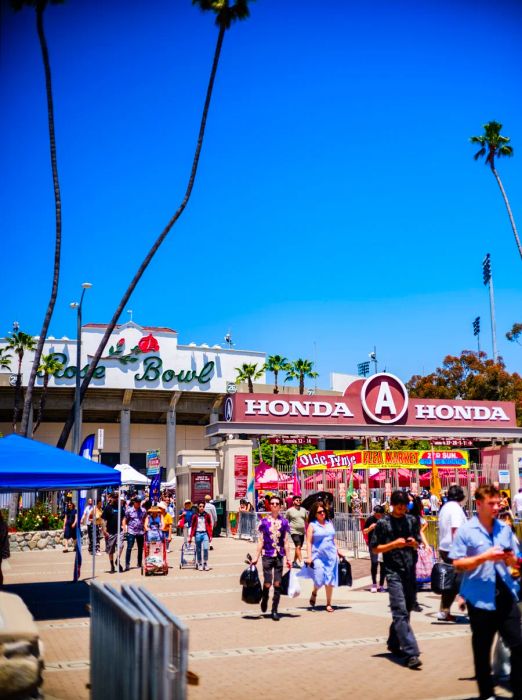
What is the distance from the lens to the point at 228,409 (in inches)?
1572

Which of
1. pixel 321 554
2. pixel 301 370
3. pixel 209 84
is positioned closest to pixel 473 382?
pixel 301 370

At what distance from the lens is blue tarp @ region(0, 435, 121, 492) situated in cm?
1202

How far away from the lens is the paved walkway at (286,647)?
7.30 meters

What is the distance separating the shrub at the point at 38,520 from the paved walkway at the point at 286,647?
1063 centimetres

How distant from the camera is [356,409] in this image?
42.2 m

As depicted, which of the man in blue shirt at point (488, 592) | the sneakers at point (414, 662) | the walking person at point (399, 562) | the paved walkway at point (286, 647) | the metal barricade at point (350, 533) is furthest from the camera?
the metal barricade at point (350, 533)

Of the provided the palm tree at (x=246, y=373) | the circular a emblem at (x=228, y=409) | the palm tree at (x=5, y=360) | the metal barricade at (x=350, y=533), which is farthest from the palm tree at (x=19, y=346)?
the metal barricade at (x=350, y=533)

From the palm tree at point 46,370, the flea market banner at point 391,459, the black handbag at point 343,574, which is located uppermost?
the palm tree at point 46,370

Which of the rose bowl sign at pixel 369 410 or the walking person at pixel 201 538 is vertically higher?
the rose bowl sign at pixel 369 410

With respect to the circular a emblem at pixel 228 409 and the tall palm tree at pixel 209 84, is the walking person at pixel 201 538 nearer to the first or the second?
the tall palm tree at pixel 209 84

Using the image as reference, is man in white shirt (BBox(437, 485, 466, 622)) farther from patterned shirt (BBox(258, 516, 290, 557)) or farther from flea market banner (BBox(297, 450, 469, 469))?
flea market banner (BBox(297, 450, 469, 469))

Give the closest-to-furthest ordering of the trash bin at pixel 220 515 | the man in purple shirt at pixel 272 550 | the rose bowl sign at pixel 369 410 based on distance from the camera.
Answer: the man in purple shirt at pixel 272 550 < the trash bin at pixel 220 515 < the rose bowl sign at pixel 369 410

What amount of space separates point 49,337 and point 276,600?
178 feet

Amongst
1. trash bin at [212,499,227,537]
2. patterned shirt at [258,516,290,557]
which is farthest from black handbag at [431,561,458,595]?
trash bin at [212,499,227,537]
